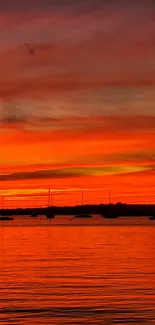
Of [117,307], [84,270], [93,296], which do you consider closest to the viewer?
[117,307]

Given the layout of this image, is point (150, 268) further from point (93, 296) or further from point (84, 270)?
point (93, 296)

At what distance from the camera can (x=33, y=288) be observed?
58.0 m

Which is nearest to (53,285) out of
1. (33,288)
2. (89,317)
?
(33,288)

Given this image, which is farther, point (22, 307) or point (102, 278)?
point (102, 278)

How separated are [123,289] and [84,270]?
16338 millimetres

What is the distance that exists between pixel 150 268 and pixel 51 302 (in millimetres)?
25976

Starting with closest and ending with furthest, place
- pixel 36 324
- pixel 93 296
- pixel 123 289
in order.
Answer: pixel 36 324 → pixel 93 296 → pixel 123 289

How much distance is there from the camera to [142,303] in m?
49.2

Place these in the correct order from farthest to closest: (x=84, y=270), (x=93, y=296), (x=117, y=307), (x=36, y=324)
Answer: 1. (x=84, y=270)
2. (x=93, y=296)
3. (x=117, y=307)
4. (x=36, y=324)

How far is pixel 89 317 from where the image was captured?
43844 mm

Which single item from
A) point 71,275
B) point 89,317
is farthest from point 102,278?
point 89,317

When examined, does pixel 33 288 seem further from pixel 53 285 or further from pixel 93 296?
pixel 93 296

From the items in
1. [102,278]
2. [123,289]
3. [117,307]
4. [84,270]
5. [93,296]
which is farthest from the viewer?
[84,270]

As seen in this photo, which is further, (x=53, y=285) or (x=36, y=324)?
(x=53, y=285)
